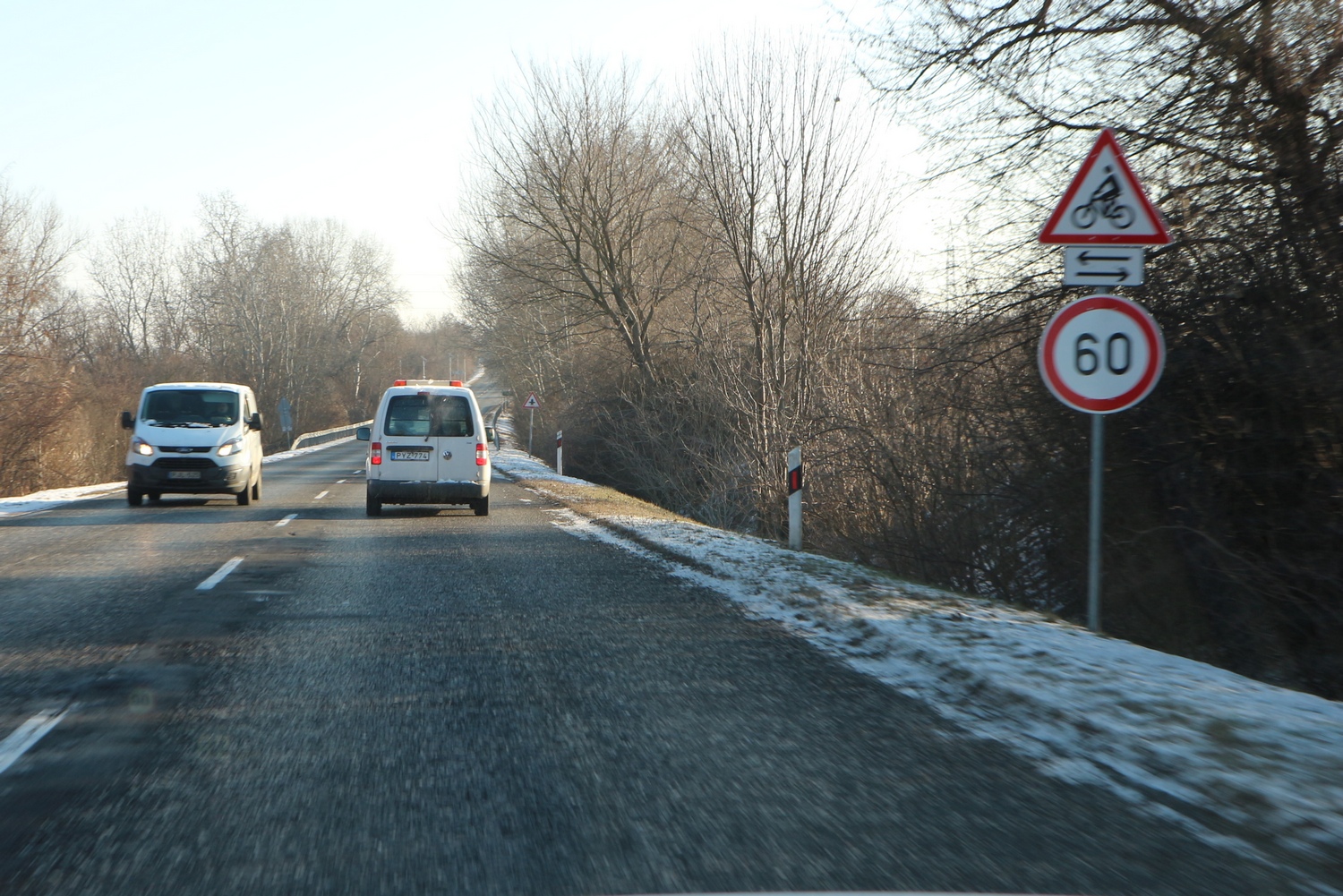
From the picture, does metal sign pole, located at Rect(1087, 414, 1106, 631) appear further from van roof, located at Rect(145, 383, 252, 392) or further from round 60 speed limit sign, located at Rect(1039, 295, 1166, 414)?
van roof, located at Rect(145, 383, 252, 392)

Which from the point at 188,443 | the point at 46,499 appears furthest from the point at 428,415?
the point at 46,499

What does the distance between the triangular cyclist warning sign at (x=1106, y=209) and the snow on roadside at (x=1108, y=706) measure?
7.99 feet

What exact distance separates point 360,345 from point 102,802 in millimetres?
90429

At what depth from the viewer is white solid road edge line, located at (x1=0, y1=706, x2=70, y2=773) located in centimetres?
449

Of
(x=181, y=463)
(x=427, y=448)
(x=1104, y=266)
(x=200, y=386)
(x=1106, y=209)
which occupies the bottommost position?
(x=181, y=463)

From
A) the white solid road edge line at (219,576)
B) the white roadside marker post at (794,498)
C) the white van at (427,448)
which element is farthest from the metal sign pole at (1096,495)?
the white van at (427,448)

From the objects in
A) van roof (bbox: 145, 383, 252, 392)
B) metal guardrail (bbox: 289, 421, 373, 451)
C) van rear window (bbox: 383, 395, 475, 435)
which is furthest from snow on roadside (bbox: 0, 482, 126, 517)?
metal guardrail (bbox: 289, 421, 373, 451)

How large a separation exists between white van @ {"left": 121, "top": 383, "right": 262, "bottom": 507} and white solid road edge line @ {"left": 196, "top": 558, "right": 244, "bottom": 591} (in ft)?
22.9

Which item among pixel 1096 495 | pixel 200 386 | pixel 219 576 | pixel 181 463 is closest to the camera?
pixel 1096 495

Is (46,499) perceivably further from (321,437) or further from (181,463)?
(321,437)

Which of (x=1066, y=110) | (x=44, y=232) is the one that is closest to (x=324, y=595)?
(x=1066, y=110)

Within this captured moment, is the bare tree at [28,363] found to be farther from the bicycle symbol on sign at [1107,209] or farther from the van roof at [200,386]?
the bicycle symbol on sign at [1107,209]

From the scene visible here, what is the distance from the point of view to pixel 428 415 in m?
16.2

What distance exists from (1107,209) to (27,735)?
20.8 feet
